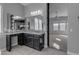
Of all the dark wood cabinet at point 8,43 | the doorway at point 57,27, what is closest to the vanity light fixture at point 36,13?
the doorway at point 57,27

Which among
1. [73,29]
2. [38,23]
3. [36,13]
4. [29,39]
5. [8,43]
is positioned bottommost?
[8,43]

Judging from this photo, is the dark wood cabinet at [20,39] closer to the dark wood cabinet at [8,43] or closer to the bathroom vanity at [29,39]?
the bathroom vanity at [29,39]

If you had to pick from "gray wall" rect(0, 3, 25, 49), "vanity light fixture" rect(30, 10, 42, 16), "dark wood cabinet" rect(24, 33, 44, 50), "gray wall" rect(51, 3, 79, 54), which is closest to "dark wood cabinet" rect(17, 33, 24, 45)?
"dark wood cabinet" rect(24, 33, 44, 50)

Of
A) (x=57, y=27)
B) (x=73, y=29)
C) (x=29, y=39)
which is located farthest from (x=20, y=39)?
(x=73, y=29)

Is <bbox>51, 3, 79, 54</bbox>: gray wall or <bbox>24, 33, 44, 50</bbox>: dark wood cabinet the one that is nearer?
<bbox>51, 3, 79, 54</bbox>: gray wall

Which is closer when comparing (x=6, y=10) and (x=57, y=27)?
(x=6, y=10)

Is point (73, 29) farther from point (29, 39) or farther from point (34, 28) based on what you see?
point (29, 39)

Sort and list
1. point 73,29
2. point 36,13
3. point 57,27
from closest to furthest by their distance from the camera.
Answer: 1. point 73,29
2. point 57,27
3. point 36,13

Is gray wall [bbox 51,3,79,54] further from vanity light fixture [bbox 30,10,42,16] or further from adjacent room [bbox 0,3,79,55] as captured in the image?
vanity light fixture [bbox 30,10,42,16]

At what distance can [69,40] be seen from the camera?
175 centimetres

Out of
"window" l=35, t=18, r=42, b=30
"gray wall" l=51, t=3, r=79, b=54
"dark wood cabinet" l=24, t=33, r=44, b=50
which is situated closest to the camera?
"gray wall" l=51, t=3, r=79, b=54

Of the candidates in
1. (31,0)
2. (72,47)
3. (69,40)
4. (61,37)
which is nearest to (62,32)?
(61,37)

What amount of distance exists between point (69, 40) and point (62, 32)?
0.49m

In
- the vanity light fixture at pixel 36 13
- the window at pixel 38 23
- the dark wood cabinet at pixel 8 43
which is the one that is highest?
the vanity light fixture at pixel 36 13
